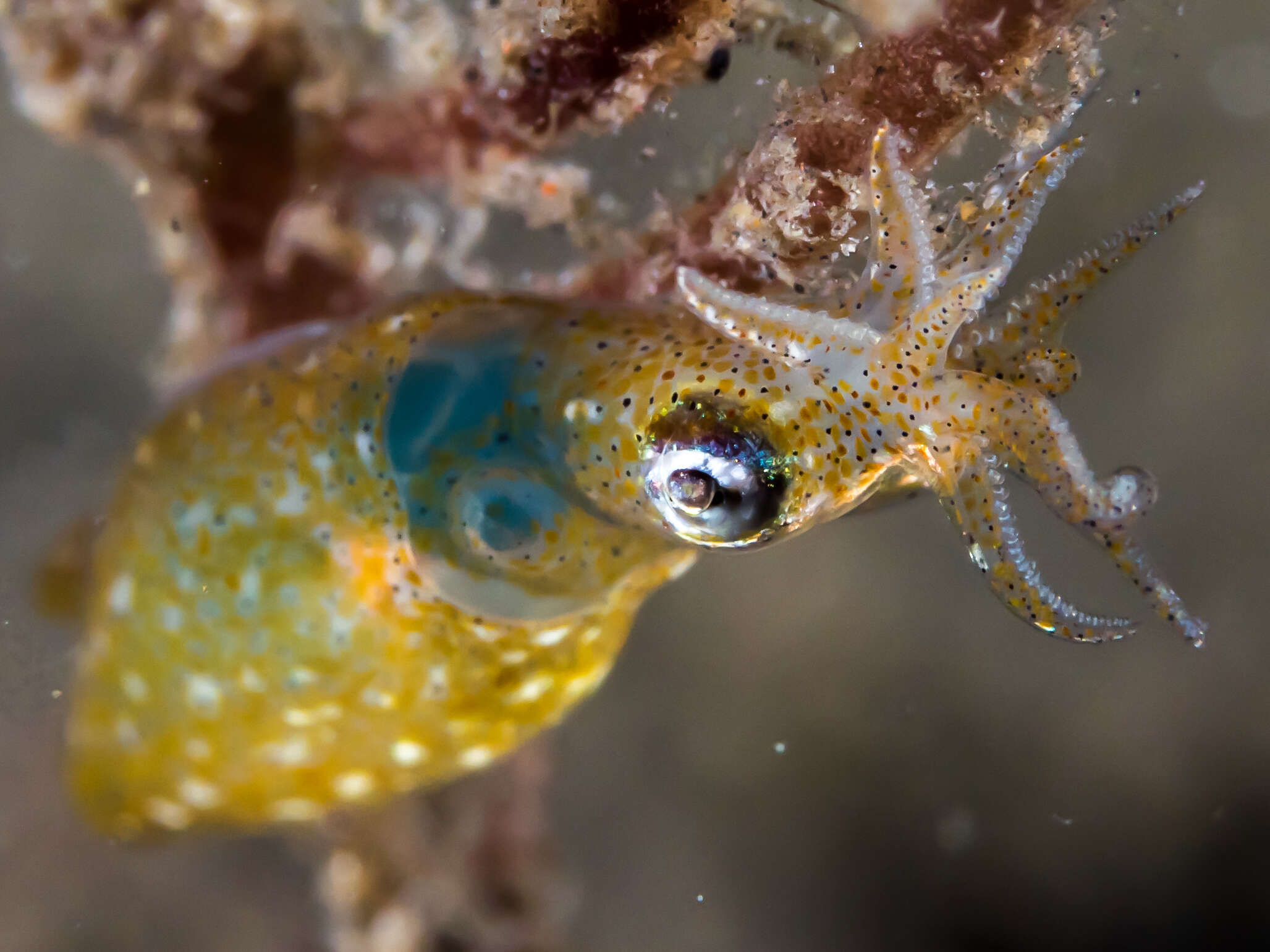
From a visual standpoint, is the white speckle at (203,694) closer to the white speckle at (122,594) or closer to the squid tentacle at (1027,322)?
the white speckle at (122,594)

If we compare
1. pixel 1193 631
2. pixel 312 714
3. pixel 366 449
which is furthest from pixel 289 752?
pixel 1193 631

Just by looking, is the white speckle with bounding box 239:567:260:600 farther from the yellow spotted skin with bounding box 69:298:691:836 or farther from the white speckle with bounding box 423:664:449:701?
the white speckle with bounding box 423:664:449:701

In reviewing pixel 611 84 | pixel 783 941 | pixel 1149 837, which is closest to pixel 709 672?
pixel 783 941

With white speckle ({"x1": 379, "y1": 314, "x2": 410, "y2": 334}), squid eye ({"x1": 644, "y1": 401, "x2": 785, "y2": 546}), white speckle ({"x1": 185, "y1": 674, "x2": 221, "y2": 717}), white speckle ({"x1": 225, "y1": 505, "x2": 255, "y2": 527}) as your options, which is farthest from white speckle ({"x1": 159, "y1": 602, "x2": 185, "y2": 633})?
squid eye ({"x1": 644, "y1": 401, "x2": 785, "y2": 546})

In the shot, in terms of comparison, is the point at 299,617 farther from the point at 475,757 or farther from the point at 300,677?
the point at 475,757

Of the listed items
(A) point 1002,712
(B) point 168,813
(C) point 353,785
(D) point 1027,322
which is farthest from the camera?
(A) point 1002,712
